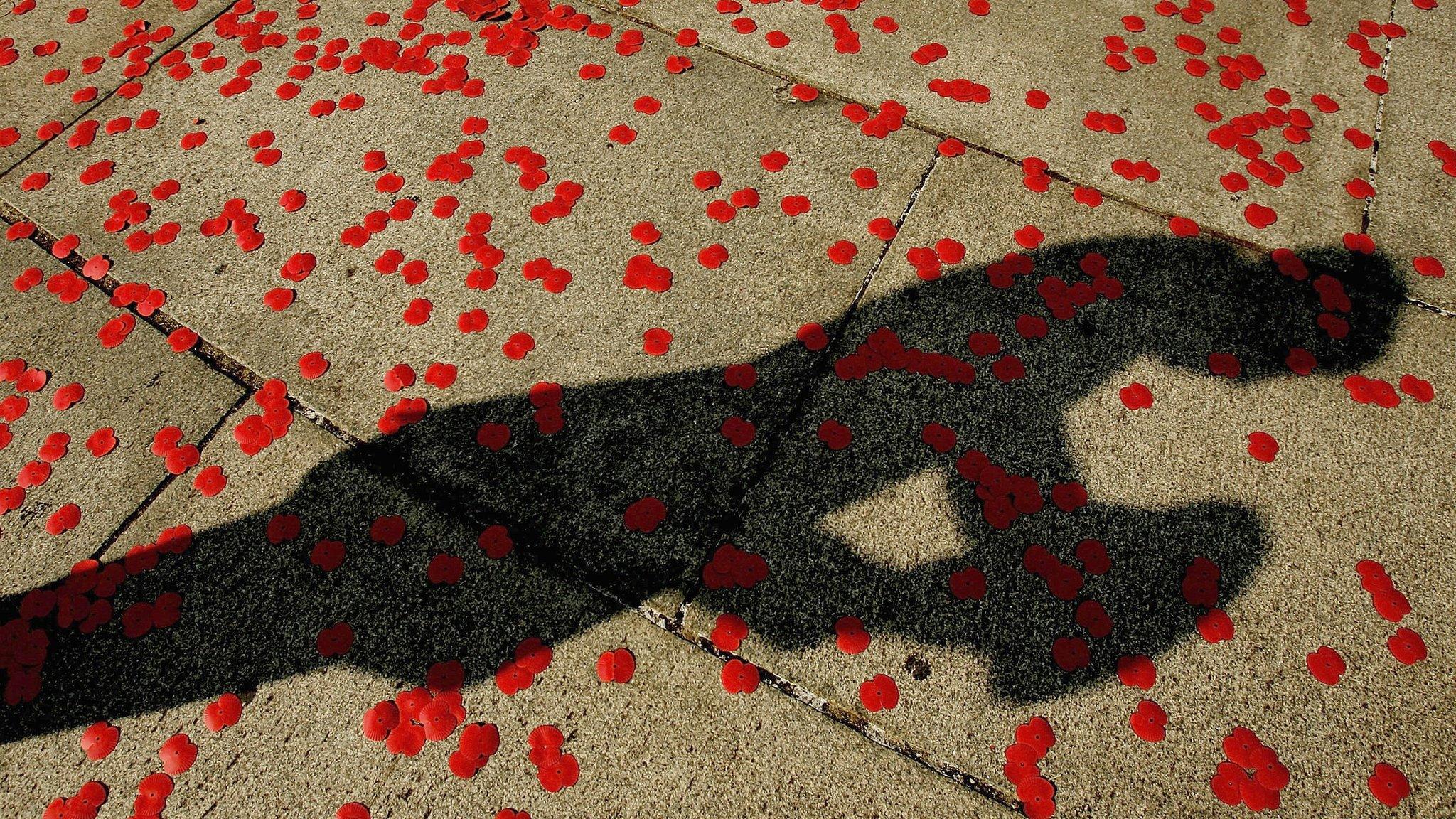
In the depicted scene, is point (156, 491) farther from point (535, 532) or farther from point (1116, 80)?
point (1116, 80)

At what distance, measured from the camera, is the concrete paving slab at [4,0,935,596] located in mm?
2875

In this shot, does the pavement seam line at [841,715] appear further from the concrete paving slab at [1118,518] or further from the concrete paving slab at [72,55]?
the concrete paving slab at [72,55]

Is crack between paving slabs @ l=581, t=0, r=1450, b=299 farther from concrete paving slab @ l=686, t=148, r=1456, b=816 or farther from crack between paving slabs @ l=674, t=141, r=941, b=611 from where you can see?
crack between paving slabs @ l=674, t=141, r=941, b=611

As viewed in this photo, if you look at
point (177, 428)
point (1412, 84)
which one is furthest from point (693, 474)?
point (1412, 84)

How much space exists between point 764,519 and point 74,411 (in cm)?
271

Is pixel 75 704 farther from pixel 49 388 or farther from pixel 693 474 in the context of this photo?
pixel 693 474

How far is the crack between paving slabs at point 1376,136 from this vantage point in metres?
3.46

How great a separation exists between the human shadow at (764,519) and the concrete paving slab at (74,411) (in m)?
0.22

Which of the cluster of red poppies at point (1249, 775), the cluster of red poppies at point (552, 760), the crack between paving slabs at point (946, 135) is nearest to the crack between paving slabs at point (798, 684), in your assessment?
the cluster of red poppies at point (552, 760)

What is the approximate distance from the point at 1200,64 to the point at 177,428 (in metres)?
4.97

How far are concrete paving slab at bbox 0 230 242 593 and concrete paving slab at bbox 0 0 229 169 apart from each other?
99cm

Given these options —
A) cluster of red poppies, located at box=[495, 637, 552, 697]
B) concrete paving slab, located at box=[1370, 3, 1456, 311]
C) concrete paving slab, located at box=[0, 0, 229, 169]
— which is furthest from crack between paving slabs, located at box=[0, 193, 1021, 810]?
concrete paving slab, located at box=[1370, 3, 1456, 311]

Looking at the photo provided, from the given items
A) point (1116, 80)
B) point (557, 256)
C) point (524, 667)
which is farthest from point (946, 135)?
point (524, 667)

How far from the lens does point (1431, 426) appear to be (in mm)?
2951
